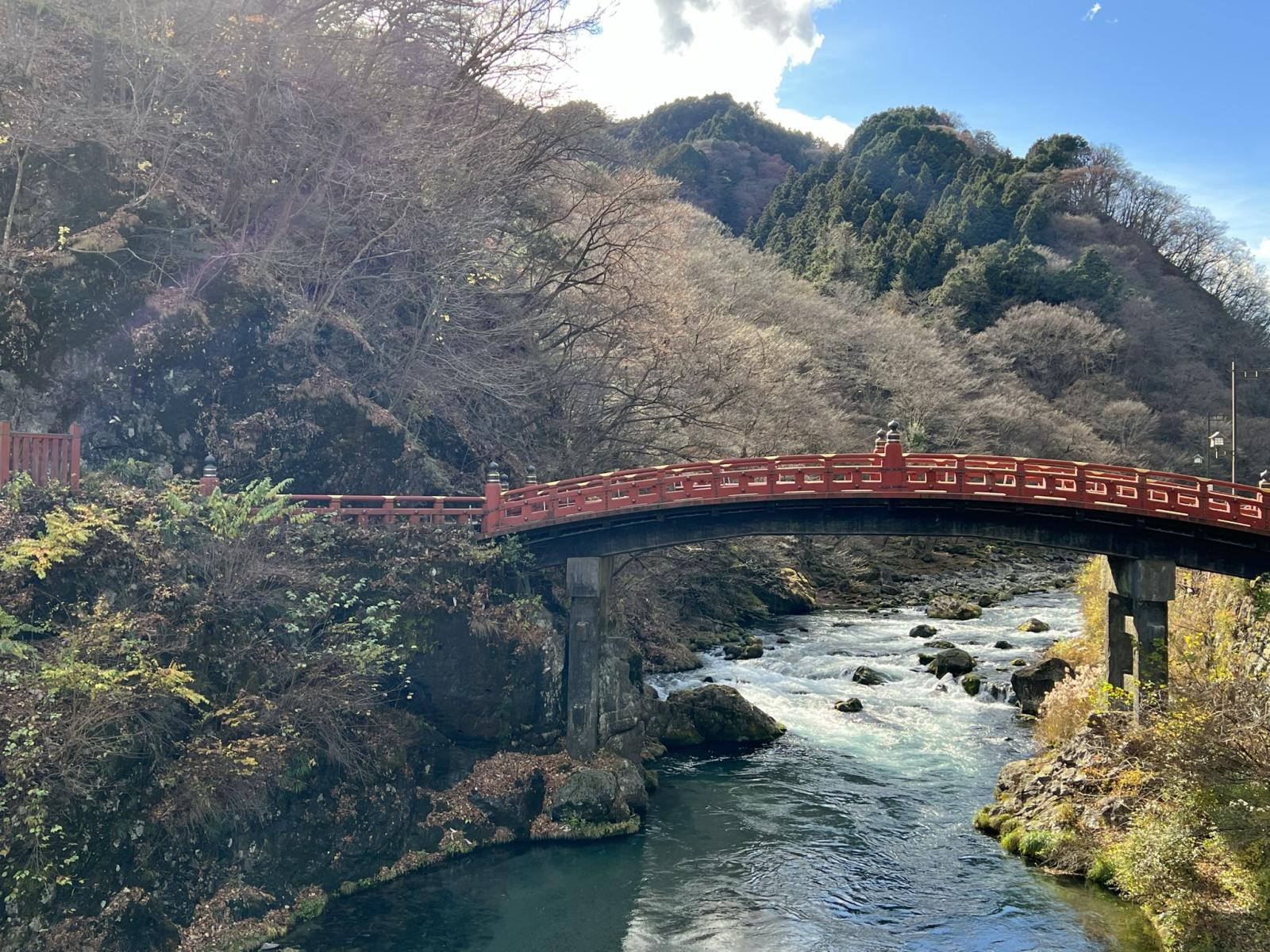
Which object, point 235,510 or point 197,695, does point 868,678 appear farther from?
point 197,695

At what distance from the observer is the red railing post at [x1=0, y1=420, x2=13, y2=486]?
54.9 feet

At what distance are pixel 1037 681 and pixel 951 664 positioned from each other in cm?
380

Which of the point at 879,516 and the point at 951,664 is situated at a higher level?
the point at 879,516

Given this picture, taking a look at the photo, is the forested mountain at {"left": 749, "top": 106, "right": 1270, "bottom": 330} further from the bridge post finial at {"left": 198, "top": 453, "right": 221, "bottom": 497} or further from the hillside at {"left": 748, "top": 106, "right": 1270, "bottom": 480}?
the bridge post finial at {"left": 198, "top": 453, "right": 221, "bottom": 497}

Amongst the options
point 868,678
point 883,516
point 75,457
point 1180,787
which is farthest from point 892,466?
point 75,457

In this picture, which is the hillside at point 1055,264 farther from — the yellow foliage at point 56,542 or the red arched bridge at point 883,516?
the yellow foliage at point 56,542

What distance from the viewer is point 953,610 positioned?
40.8 meters

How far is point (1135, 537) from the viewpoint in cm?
2084

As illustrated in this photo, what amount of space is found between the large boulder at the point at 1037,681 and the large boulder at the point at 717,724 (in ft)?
23.7

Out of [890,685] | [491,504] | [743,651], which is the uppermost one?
[491,504]

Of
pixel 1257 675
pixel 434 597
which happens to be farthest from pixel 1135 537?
pixel 434 597

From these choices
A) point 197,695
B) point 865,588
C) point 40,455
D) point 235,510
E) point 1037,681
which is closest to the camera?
point 197,695

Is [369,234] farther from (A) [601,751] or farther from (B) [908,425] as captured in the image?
(B) [908,425]

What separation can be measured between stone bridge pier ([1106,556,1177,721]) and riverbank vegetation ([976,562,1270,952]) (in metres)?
0.45
